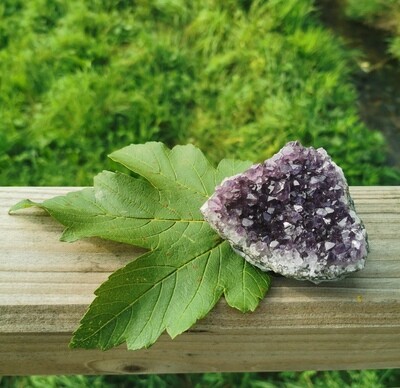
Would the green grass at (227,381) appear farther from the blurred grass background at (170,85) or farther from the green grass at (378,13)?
the green grass at (378,13)

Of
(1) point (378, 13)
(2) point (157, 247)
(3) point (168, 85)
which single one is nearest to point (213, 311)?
(2) point (157, 247)

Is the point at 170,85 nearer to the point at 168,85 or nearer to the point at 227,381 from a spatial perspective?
the point at 168,85

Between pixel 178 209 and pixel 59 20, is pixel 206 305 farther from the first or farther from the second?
pixel 59 20

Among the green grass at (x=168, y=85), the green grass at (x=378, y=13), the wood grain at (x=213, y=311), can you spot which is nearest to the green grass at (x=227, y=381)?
the green grass at (x=168, y=85)

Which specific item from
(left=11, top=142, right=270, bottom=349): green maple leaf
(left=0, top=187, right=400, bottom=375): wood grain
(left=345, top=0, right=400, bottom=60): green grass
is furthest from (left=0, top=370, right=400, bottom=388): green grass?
(left=345, top=0, right=400, bottom=60): green grass

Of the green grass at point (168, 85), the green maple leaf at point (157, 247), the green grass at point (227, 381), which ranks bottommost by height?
the green grass at point (227, 381)

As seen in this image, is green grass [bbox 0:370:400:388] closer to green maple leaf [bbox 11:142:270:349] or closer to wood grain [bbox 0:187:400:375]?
wood grain [bbox 0:187:400:375]
